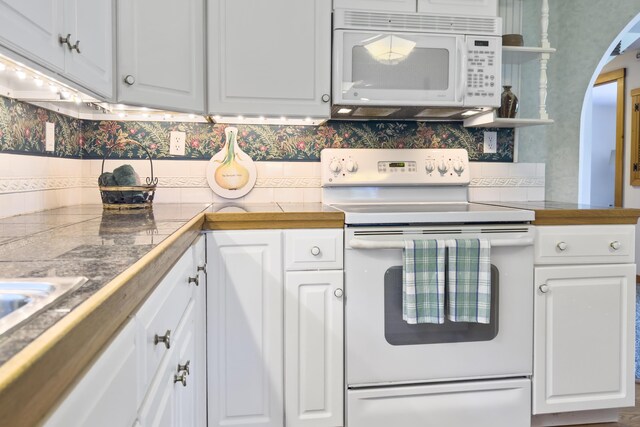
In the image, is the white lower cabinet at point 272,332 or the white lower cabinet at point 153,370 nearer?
the white lower cabinet at point 153,370

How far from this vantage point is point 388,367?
1.84 meters

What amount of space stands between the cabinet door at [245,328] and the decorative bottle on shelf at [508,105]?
131 cm

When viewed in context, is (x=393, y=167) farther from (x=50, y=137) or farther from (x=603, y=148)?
(x=603, y=148)

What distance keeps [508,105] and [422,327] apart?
120cm

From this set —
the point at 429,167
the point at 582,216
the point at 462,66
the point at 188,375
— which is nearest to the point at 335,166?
the point at 429,167

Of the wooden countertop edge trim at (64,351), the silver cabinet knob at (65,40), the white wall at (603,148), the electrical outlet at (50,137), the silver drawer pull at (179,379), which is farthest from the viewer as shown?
the white wall at (603,148)

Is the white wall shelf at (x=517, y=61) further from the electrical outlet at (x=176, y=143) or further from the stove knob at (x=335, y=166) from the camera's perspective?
the electrical outlet at (x=176, y=143)

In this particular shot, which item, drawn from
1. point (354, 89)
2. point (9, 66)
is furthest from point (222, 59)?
point (9, 66)

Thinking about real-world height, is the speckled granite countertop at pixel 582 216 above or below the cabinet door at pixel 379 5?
below

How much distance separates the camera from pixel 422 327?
1.86 metres

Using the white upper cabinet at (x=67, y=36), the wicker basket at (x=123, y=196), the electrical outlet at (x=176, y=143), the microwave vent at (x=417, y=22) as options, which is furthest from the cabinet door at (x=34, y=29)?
the microwave vent at (x=417, y=22)

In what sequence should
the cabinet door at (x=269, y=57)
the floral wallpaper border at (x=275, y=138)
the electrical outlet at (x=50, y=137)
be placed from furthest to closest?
the floral wallpaper border at (x=275, y=138)
the cabinet door at (x=269, y=57)
the electrical outlet at (x=50, y=137)

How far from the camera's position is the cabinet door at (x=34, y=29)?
0.94 metres

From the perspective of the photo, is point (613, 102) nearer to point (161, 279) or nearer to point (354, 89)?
point (354, 89)
